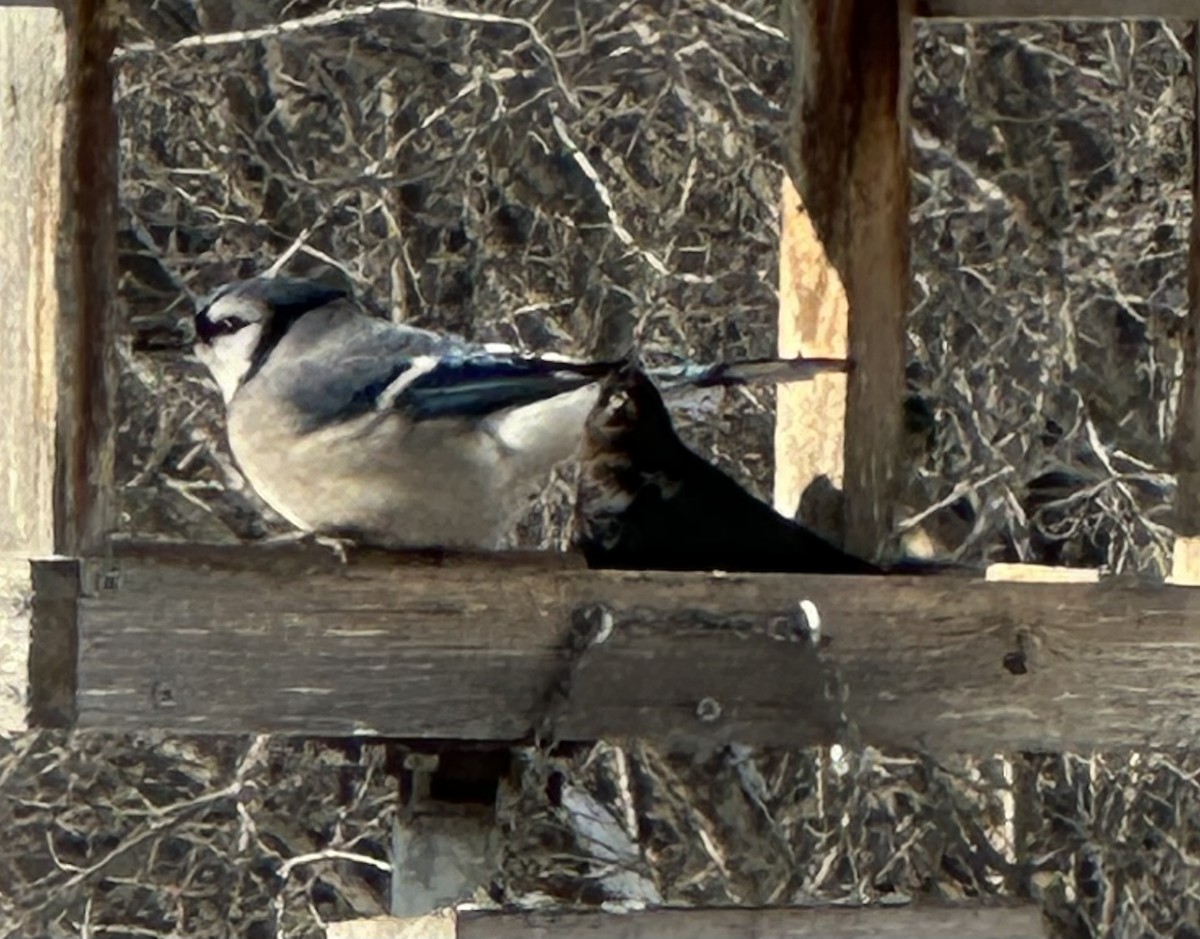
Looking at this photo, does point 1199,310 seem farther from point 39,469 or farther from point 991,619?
point 39,469

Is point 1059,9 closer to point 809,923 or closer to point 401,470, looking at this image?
point 401,470

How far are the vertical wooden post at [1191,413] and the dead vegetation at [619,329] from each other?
9.42 ft

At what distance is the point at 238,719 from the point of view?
194cm

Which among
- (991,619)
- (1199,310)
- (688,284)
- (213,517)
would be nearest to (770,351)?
(688,284)

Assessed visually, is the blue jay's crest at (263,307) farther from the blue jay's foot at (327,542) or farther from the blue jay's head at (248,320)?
the blue jay's foot at (327,542)

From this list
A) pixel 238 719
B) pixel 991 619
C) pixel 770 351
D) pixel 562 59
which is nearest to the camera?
pixel 238 719

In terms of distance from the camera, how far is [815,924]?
2.25 meters

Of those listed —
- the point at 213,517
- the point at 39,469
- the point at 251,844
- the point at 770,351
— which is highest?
the point at 39,469

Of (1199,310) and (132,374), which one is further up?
(1199,310)

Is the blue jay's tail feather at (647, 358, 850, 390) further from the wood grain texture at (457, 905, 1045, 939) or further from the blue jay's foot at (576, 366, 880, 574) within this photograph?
the wood grain texture at (457, 905, 1045, 939)

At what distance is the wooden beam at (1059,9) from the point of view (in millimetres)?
2637

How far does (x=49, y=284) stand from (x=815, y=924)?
893 millimetres

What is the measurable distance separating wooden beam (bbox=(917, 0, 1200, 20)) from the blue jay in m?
0.42

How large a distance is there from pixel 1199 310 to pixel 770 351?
295 centimetres
